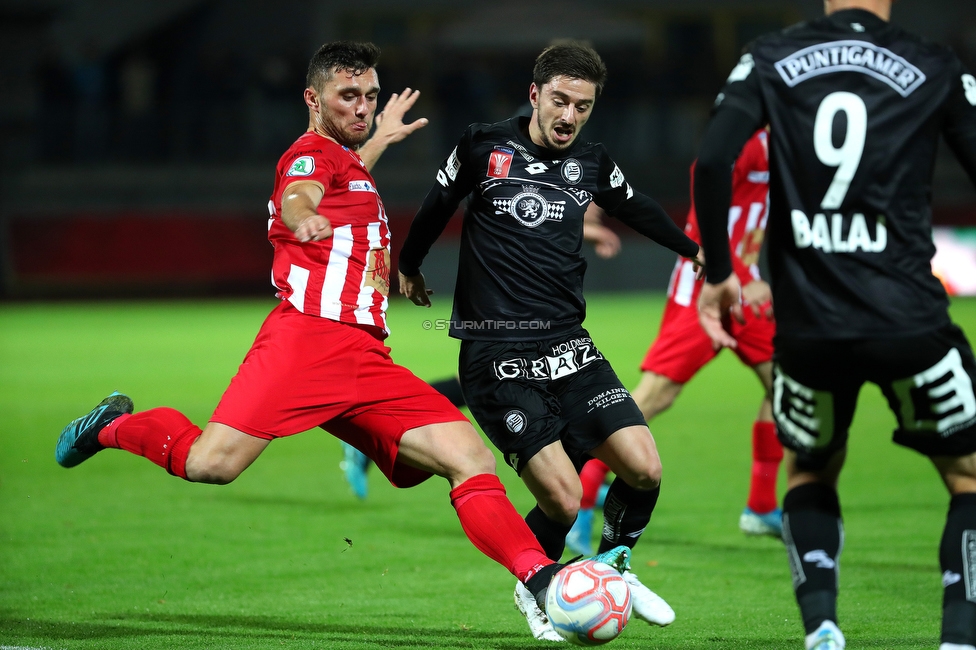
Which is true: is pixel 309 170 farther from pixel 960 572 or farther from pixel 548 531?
pixel 960 572

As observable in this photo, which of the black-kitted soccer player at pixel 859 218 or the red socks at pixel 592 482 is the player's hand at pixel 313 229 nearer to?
the black-kitted soccer player at pixel 859 218

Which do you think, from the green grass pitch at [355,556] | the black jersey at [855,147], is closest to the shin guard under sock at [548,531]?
the green grass pitch at [355,556]

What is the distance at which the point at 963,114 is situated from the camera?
3.27 m

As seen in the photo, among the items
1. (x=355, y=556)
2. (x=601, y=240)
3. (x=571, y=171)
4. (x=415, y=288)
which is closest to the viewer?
(x=571, y=171)

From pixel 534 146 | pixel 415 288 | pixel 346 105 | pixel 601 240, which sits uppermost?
pixel 346 105

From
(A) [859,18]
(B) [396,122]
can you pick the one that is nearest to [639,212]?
(B) [396,122]

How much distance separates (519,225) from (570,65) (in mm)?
628

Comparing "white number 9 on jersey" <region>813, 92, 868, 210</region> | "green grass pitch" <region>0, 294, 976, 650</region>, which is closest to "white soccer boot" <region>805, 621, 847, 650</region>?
"green grass pitch" <region>0, 294, 976, 650</region>

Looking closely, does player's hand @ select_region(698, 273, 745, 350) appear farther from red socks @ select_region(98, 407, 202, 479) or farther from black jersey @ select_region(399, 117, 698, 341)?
red socks @ select_region(98, 407, 202, 479)

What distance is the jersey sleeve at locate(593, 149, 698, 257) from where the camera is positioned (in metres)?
4.79

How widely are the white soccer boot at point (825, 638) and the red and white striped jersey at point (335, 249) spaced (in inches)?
78.5

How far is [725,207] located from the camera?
3270mm

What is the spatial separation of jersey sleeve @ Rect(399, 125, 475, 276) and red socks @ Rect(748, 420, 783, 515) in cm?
239

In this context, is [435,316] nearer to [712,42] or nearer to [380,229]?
[712,42]
